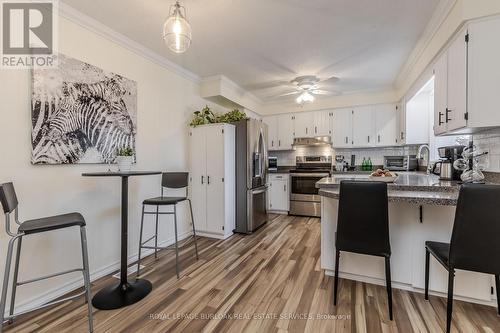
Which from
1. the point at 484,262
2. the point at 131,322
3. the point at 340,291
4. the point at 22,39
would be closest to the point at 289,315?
the point at 340,291

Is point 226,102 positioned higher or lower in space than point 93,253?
higher

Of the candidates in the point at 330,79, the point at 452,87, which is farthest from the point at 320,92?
the point at 452,87

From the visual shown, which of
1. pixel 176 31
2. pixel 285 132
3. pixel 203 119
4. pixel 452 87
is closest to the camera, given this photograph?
pixel 176 31

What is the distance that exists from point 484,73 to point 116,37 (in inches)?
140

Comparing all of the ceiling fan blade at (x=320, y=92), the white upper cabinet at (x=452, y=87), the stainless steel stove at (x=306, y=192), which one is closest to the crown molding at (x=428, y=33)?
the white upper cabinet at (x=452, y=87)

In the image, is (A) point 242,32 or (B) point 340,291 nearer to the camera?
(B) point 340,291

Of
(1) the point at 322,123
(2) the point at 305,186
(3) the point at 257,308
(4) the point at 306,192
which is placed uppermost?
(1) the point at 322,123

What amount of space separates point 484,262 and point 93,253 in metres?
3.26

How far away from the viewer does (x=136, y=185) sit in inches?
112

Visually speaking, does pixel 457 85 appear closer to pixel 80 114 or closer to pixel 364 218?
pixel 364 218

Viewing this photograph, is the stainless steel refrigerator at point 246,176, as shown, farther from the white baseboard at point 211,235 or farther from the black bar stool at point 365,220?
the black bar stool at point 365,220

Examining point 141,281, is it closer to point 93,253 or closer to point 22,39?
point 93,253

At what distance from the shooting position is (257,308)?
1878mm

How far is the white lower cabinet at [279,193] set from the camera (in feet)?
16.6
